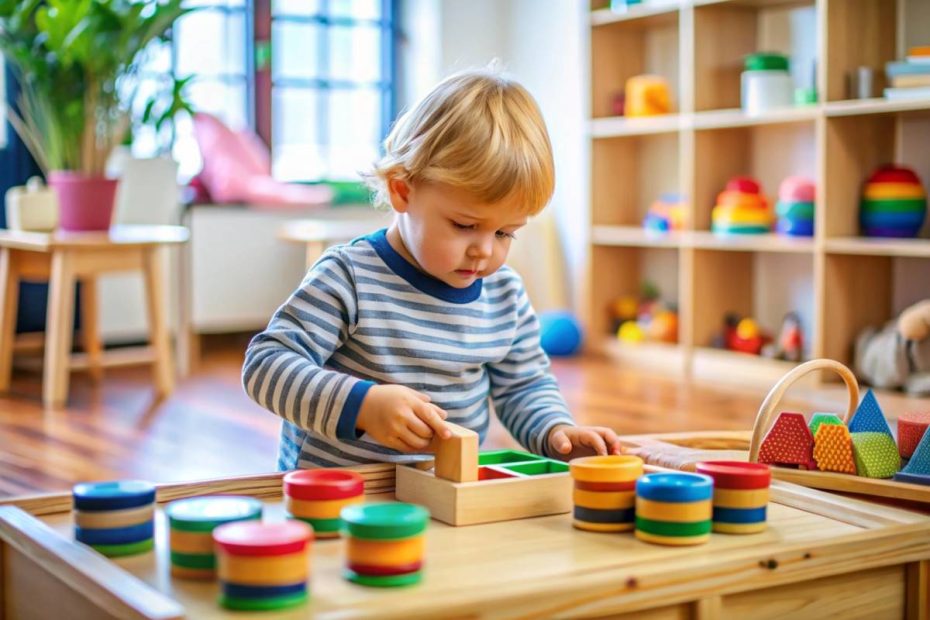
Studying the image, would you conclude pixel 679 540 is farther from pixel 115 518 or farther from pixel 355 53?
pixel 355 53

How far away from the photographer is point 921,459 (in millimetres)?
1154

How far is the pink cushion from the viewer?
173 inches

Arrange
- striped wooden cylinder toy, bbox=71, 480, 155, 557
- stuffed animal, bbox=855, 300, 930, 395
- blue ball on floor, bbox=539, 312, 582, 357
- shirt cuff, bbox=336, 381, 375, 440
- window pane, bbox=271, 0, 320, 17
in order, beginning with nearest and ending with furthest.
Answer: striped wooden cylinder toy, bbox=71, 480, 155, 557 → shirt cuff, bbox=336, 381, 375, 440 → stuffed animal, bbox=855, 300, 930, 395 → blue ball on floor, bbox=539, 312, 582, 357 → window pane, bbox=271, 0, 320, 17

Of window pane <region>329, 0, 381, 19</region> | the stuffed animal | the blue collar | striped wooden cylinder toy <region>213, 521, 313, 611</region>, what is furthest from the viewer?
window pane <region>329, 0, 381, 19</region>

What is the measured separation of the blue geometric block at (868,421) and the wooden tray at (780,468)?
1.0 inches

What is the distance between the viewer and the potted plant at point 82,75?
329 cm

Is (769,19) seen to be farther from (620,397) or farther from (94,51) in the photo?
(94,51)

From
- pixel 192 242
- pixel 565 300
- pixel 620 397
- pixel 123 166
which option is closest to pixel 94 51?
pixel 123 166

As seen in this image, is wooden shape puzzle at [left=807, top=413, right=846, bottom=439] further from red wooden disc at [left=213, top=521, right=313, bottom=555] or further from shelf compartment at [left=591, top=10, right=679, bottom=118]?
shelf compartment at [left=591, top=10, right=679, bottom=118]

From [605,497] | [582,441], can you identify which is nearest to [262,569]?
[605,497]

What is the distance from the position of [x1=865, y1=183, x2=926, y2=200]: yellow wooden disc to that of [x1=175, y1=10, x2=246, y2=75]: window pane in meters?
2.46

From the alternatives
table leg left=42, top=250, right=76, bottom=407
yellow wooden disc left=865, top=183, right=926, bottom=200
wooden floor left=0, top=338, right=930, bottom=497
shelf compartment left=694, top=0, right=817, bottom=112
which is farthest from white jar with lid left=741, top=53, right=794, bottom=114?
table leg left=42, top=250, right=76, bottom=407

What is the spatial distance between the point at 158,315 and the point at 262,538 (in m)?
2.84

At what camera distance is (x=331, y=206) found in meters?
4.59
